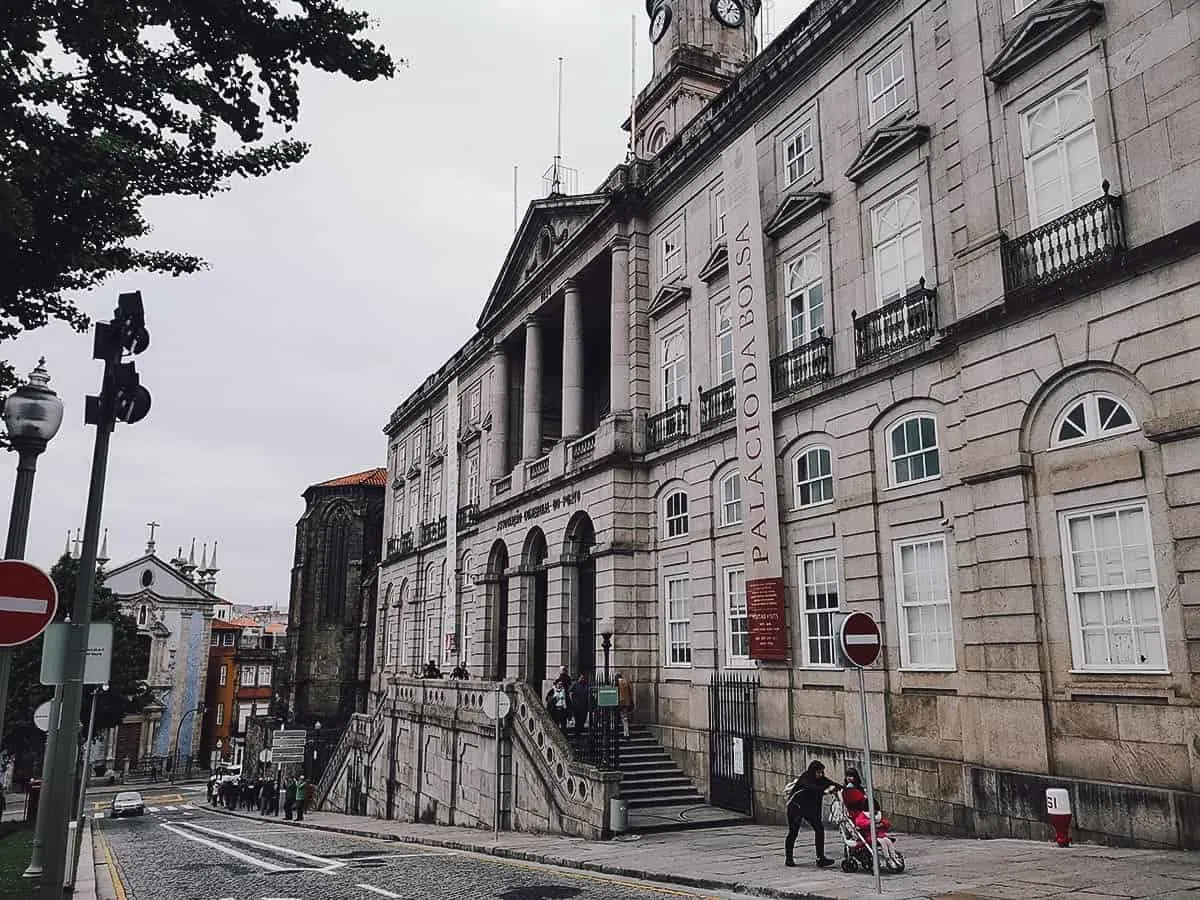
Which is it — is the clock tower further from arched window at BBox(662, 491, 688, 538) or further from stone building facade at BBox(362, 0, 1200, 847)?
arched window at BBox(662, 491, 688, 538)

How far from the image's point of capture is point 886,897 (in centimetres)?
1034

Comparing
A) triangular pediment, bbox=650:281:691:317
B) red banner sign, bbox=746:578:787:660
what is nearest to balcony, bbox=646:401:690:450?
triangular pediment, bbox=650:281:691:317

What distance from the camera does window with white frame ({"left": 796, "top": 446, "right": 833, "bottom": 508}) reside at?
19.8 m

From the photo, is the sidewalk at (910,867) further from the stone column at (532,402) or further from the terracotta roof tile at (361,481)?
the terracotta roof tile at (361,481)

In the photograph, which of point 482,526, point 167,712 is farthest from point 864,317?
point 167,712

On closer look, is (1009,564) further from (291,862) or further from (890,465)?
(291,862)

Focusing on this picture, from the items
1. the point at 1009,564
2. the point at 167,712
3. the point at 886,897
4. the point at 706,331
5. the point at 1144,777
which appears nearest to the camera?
the point at 886,897

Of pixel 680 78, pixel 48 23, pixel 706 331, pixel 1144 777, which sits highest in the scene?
pixel 680 78

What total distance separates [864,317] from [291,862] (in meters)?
15.6

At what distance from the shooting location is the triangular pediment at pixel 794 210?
20.7 metres

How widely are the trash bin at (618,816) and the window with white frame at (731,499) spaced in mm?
7339

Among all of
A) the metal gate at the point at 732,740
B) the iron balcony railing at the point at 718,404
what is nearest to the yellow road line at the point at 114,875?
the metal gate at the point at 732,740

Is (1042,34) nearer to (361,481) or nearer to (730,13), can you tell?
(730,13)

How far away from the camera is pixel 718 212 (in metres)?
24.8
